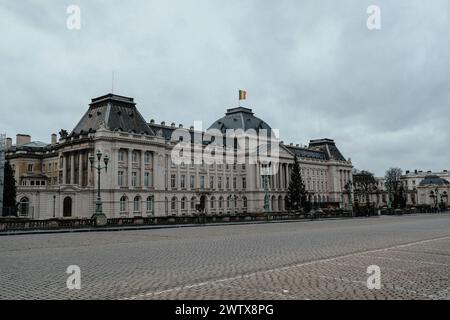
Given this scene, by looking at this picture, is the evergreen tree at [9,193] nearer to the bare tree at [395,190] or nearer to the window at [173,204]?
the window at [173,204]

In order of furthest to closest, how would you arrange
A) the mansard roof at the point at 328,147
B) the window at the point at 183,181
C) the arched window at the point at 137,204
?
1. the mansard roof at the point at 328,147
2. the window at the point at 183,181
3. the arched window at the point at 137,204

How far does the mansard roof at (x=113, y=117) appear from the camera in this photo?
70.8 metres

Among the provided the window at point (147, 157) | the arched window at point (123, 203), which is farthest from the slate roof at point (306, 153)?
the arched window at point (123, 203)

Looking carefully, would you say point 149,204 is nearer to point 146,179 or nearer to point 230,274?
point 146,179

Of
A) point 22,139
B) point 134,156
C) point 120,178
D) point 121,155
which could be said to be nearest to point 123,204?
point 120,178

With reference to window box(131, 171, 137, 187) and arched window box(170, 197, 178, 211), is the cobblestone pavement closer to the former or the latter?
window box(131, 171, 137, 187)

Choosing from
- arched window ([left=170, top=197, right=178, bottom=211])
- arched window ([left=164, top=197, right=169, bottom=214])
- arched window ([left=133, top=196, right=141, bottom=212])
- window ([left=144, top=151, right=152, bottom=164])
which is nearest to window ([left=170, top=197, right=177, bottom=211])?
arched window ([left=170, top=197, right=178, bottom=211])

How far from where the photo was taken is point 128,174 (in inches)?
2808

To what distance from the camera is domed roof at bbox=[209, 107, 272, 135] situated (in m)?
98.4

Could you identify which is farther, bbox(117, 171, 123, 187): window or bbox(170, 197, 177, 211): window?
bbox(170, 197, 177, 211): window

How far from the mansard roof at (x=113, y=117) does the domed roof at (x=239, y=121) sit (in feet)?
88.2

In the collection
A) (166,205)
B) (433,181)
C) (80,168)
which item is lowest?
(166,205)

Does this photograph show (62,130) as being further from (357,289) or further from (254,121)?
(357,289)

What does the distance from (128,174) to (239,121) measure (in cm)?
3521
